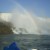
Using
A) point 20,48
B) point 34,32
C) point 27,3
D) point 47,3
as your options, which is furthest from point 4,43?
point 47,3

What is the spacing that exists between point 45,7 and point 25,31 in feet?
1.01

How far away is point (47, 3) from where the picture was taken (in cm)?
111

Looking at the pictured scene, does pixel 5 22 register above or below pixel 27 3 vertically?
below

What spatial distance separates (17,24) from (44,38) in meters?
0.29

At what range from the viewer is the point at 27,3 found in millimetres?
1112

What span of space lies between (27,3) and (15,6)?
4.8 inches

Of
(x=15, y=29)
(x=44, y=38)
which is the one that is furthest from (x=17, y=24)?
(x=44, y=38)

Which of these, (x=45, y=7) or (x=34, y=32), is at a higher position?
(x=45, y=7)

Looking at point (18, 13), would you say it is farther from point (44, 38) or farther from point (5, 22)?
point (44, 38)

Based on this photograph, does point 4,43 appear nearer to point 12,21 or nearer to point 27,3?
point 12,21

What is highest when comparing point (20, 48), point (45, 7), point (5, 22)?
point (45, 7)

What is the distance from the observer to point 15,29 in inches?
43.3

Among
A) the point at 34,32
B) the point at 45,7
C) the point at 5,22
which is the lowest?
the point at 34,32

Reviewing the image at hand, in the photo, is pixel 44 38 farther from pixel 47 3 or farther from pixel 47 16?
pixel 47 3
